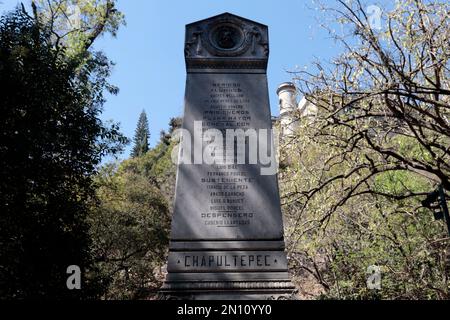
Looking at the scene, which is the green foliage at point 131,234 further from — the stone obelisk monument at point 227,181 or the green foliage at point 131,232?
the stone obelisk monument at point 227,181

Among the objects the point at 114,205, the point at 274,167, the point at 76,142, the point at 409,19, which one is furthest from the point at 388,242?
the point at 114,205

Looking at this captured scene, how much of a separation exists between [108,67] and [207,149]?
13439 mm

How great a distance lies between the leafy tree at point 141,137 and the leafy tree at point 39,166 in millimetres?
82902

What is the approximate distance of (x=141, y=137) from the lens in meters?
109

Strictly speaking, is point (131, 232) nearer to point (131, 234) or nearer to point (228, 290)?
point (131, 234)

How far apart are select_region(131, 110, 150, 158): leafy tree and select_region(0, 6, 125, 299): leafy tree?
82902mm

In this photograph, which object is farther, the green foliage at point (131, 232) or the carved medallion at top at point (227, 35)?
the green foliage at point (131, 232)

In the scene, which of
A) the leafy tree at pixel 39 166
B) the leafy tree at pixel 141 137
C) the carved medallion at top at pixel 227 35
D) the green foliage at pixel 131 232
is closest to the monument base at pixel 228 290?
the carved medallion at top at pixel 227 35

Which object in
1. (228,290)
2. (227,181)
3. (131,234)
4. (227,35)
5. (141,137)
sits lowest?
(228,290)

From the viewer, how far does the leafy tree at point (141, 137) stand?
98.5 metres

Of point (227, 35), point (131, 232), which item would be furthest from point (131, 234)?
point (227, 35)

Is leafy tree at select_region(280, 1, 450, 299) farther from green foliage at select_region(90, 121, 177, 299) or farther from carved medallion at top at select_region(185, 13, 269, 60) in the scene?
green foliage at select_region(90, 121, 177, 299)

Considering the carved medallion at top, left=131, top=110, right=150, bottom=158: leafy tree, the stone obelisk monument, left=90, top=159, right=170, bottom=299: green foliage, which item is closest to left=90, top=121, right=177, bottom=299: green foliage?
left=90, top=159, right=170, bottom=299: green foliage

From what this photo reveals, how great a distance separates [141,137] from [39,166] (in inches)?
3945
